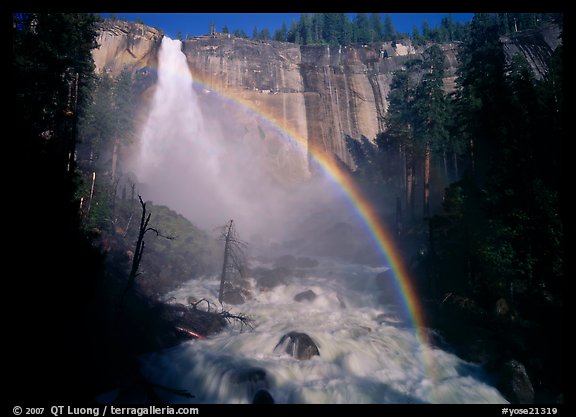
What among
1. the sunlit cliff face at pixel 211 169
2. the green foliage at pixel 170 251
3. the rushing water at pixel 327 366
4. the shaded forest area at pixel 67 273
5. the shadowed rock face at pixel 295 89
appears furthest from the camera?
the shadowed rock face at pixel 295 89

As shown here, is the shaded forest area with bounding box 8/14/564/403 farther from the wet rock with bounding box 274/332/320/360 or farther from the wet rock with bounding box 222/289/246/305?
the wet rock with bounding box 222/289/246/305

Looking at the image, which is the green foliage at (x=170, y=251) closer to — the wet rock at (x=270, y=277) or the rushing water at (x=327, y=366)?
the wet rock at (x=270, y=277)

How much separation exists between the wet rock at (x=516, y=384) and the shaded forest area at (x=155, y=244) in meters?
0.45

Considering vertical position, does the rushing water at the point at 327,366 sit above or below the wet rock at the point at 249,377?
below

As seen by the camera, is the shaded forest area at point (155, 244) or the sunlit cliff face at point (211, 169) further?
the sunlit cliff face at point (211, 169)

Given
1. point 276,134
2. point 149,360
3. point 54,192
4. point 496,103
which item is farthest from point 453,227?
point 276,134

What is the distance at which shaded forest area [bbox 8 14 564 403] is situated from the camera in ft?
30.0

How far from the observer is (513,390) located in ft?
48.6

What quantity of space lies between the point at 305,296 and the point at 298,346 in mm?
10735

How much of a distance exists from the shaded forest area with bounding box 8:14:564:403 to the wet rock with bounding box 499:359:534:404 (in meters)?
0.45

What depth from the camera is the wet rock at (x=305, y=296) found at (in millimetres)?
27750

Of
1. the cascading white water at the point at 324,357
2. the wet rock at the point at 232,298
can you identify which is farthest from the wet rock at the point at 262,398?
the wet rock at the point at 232,298

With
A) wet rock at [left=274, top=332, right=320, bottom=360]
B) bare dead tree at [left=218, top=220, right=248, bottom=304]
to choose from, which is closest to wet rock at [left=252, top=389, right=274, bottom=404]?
wet rock at [left=274, top=332, right=320, bottom=360]

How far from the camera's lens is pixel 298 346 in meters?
17.3
